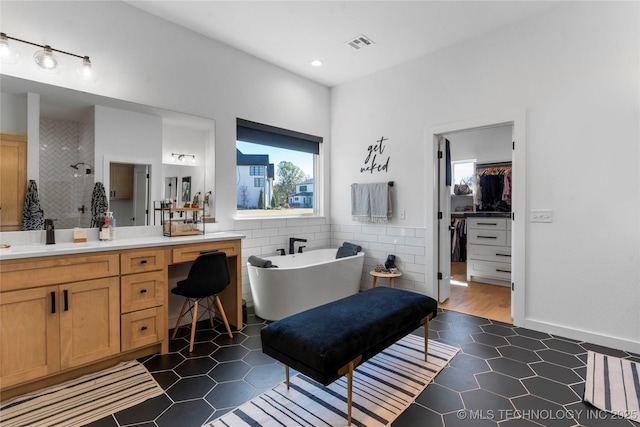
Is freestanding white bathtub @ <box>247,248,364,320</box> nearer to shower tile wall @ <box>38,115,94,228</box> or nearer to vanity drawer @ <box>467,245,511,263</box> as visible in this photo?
shower tile wall @ <box>38,115,94,228</box>

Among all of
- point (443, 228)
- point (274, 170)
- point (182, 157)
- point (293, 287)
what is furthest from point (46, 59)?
point (443, 228)

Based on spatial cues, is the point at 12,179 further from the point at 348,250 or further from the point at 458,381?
the point at 458,381

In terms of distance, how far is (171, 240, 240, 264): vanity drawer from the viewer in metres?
2.69

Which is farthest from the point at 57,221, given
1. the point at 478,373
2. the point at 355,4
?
the point at 478,373

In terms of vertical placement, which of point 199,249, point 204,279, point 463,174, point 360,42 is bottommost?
point 204,279

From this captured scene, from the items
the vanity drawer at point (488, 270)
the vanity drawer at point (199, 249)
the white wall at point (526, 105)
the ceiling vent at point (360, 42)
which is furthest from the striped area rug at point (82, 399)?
the vanity drawer at point (488, 270)

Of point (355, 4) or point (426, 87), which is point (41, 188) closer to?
point (355, 4)

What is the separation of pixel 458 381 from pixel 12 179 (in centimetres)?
359

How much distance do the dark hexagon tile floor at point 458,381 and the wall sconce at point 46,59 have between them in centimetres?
240

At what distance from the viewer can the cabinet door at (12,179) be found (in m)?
2.32

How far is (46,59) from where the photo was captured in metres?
2.39

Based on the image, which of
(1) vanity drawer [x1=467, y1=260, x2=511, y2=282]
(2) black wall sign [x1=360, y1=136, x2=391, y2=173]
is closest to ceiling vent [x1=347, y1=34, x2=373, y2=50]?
(2) black wall sign [x1=360, y1=136, x2=391, y2=173]

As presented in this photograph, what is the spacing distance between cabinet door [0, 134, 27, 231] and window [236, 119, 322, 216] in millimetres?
1932

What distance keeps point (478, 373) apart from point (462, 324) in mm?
1011
